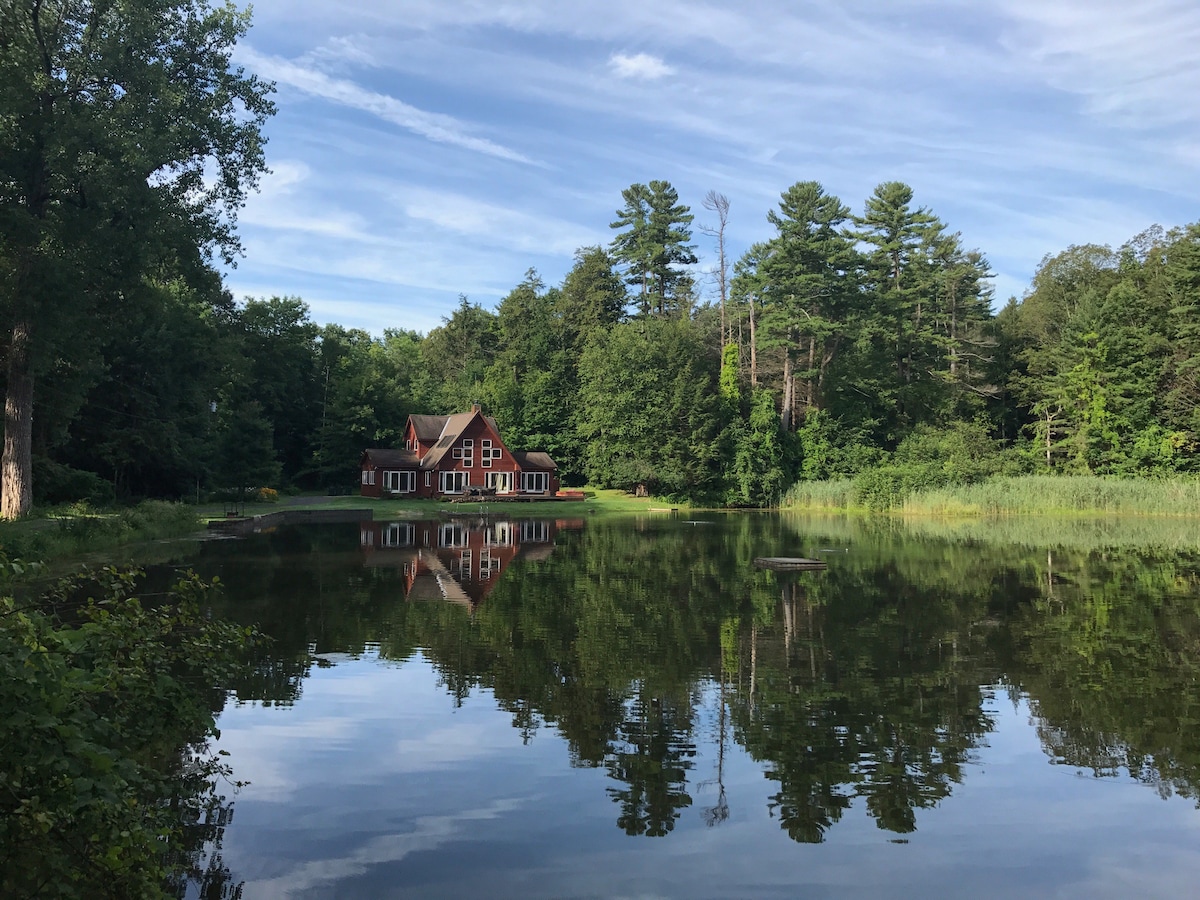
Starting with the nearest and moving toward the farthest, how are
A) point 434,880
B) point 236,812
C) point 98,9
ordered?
1. point 434,880
2. point 236,812
3. point 98,9

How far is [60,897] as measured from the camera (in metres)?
4.59

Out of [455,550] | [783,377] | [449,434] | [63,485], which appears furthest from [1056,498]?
[63,485]

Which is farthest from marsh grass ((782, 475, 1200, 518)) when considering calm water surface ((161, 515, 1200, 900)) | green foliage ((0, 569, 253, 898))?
green foliage ((0, 569, 253, 898))

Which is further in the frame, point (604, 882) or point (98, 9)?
point (98, 9)

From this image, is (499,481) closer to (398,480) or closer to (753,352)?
(398,480)

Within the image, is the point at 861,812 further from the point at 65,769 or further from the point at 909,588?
the point at 909,588

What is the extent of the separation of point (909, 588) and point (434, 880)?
15.8 metres

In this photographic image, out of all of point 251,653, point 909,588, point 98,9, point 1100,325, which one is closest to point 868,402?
point 1100,325

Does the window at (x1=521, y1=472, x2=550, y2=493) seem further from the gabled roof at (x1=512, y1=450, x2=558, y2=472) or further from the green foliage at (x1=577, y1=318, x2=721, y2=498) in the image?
the green foliage at (x1=577, y1=318, x2=721, y2=498)

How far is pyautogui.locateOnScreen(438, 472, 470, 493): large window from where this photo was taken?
6241 centimetres

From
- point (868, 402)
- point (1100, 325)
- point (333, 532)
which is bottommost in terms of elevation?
point (333, 532)

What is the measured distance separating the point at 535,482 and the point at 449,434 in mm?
6921

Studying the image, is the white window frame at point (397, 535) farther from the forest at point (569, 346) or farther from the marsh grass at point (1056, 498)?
the marsh grass at point (1056, 498)

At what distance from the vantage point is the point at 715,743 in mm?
9031
